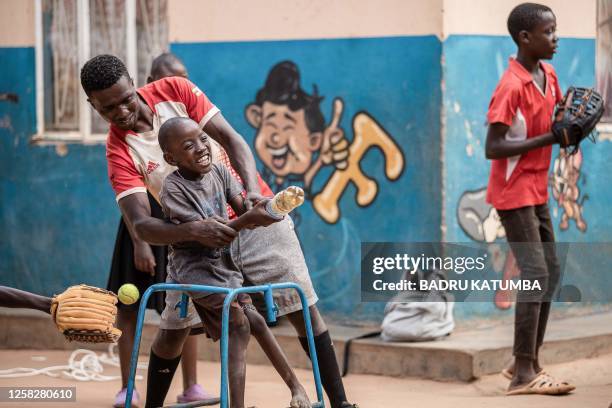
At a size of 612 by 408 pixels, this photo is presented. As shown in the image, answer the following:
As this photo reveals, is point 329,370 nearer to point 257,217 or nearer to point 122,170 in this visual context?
point 257,217

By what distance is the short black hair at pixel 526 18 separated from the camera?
20.0ft

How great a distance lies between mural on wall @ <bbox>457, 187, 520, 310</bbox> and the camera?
740 cm

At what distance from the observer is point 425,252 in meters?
7.40

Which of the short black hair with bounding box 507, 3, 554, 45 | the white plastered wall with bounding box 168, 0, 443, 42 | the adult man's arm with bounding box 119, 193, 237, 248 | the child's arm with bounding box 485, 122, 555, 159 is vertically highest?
the white plastered wall with bounding box 168, 0, 443, 42

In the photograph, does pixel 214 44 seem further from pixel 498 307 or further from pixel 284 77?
pixel 498 307

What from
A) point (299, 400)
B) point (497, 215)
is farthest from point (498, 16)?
point (299, 400)

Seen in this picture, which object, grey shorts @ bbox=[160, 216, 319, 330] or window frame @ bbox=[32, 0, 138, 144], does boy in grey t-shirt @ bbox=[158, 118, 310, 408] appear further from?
window frame @ bbox=[32, 0, 138, 144]

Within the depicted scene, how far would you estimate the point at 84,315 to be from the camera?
14.9 feet

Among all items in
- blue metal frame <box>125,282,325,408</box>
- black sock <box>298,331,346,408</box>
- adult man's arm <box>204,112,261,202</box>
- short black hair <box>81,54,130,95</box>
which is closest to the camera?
blue metal frame <box>125,282,325,408</box>

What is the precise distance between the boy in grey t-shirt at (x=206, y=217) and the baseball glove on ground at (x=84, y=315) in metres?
0.36

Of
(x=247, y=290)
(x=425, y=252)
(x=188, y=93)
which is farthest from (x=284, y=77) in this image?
(x=247, y=290)

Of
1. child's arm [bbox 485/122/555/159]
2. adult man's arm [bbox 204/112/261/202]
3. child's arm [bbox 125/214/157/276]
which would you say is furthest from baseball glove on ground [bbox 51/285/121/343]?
child's arm [bbox 485/122/555/159]

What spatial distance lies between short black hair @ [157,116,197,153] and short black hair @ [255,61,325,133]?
306 cm

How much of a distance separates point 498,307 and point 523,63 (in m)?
2.07
